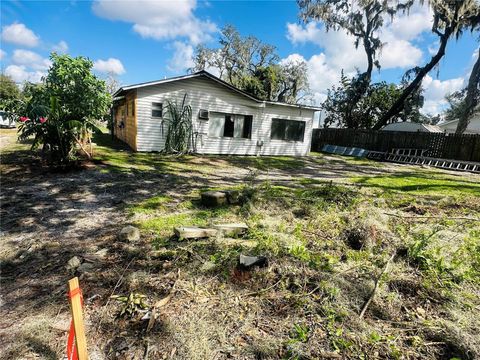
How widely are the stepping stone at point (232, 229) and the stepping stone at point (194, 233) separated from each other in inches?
5.2

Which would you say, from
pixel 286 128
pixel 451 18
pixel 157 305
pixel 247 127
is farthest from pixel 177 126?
pixel 451 18

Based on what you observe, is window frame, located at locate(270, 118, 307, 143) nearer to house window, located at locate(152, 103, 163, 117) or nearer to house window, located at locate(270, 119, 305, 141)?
house window, located at locate(270, 119, 305, 141)

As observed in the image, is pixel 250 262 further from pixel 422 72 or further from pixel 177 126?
pixel 422 72

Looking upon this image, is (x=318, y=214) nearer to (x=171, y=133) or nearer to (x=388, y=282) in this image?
(x=388, y=282)

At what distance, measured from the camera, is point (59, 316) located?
7.32 feet

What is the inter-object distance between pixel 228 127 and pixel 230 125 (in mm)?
148

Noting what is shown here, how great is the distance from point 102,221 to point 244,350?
321 centimetres

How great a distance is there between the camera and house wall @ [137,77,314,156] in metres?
11.3

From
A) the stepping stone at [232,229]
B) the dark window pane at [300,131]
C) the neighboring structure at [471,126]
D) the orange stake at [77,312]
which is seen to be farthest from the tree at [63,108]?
the neighboring structure at [471,126]

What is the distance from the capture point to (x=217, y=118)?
503 inches

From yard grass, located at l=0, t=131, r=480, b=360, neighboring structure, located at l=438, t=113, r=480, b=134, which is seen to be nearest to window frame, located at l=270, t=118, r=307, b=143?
yard grass, located at l=0, t=131, r=480, b=360

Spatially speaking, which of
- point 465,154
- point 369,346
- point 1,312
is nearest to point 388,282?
point 369,346

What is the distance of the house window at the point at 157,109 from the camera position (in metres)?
11.4

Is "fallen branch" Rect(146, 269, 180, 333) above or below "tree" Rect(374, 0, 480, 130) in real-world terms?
below
